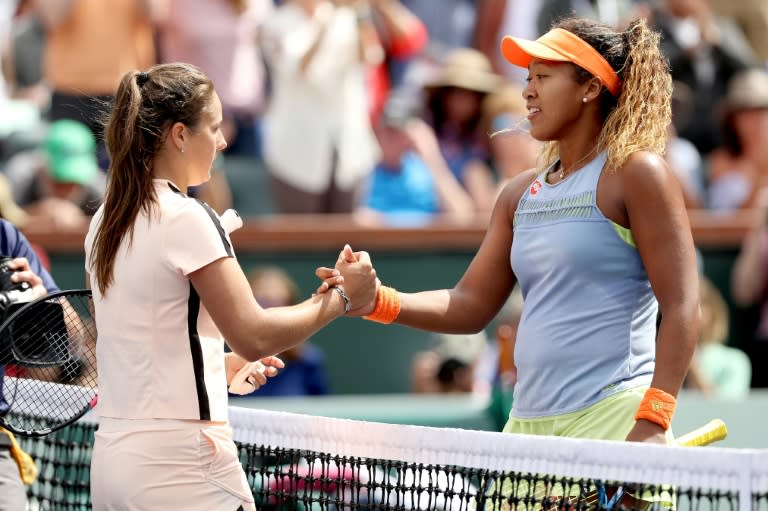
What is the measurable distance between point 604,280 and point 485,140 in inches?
218

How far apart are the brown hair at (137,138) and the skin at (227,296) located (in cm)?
3

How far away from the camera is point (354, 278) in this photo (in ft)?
12.6

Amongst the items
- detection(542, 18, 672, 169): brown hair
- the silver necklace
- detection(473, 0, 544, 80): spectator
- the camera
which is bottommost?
the camera

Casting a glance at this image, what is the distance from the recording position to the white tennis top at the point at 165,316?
10.4ft

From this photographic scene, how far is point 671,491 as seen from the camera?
3330mm

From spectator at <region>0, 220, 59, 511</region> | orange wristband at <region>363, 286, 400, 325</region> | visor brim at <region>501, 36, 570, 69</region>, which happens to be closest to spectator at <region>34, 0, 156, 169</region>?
spectator at <region>0, 220, 59, 511</region>

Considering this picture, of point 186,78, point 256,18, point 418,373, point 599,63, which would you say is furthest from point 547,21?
point 186,78

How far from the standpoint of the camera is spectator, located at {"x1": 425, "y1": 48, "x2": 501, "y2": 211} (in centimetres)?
898

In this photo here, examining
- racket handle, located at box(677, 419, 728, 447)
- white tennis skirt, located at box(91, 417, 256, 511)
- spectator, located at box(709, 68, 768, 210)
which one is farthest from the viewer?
spectator, located at box(709, 68, 768, 210)

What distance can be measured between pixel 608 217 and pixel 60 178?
5.18 m

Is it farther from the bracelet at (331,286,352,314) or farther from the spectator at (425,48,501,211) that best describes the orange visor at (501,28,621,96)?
the spectator at (425,48,501,211)

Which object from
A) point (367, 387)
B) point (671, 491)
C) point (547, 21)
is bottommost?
point (367, 387)

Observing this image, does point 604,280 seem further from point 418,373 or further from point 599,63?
point 418,373

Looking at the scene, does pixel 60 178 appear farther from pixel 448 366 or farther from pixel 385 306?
pixel 385 306
